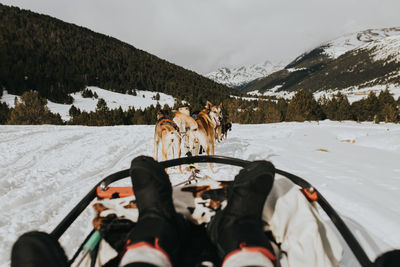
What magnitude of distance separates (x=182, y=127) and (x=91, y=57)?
109 m

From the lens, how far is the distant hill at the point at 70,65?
5991cm

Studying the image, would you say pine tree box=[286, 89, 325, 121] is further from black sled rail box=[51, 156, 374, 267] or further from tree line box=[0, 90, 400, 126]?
black sled rail box=[51, 156, 374, 267]

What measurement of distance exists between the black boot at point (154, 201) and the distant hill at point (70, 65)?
64799 millimetres

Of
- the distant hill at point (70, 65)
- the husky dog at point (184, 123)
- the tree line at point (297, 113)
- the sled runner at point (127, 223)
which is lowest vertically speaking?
the sled runner at point (127, 223)

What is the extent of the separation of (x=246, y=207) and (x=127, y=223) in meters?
0.94

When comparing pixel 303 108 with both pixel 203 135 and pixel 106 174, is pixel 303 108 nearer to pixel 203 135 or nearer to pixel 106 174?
pixel 203 135

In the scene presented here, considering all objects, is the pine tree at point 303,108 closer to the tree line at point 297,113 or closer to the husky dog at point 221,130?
the tree line at point 297,113

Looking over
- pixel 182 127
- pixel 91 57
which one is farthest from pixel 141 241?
pixel 91 57

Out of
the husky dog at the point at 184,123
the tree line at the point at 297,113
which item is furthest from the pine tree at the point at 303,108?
the husky dog at the point at 184,123

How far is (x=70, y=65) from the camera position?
82000 millimetres

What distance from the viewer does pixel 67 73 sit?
76.1 metres

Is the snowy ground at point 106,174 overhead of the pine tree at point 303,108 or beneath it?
beneath

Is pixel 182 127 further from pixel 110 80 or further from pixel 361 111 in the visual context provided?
pixel 110 80

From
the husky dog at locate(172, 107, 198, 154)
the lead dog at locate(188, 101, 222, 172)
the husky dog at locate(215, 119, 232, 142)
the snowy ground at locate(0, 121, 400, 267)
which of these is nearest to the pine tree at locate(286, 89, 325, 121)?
the snowy ground at locate(0, 121, 400, 267)
